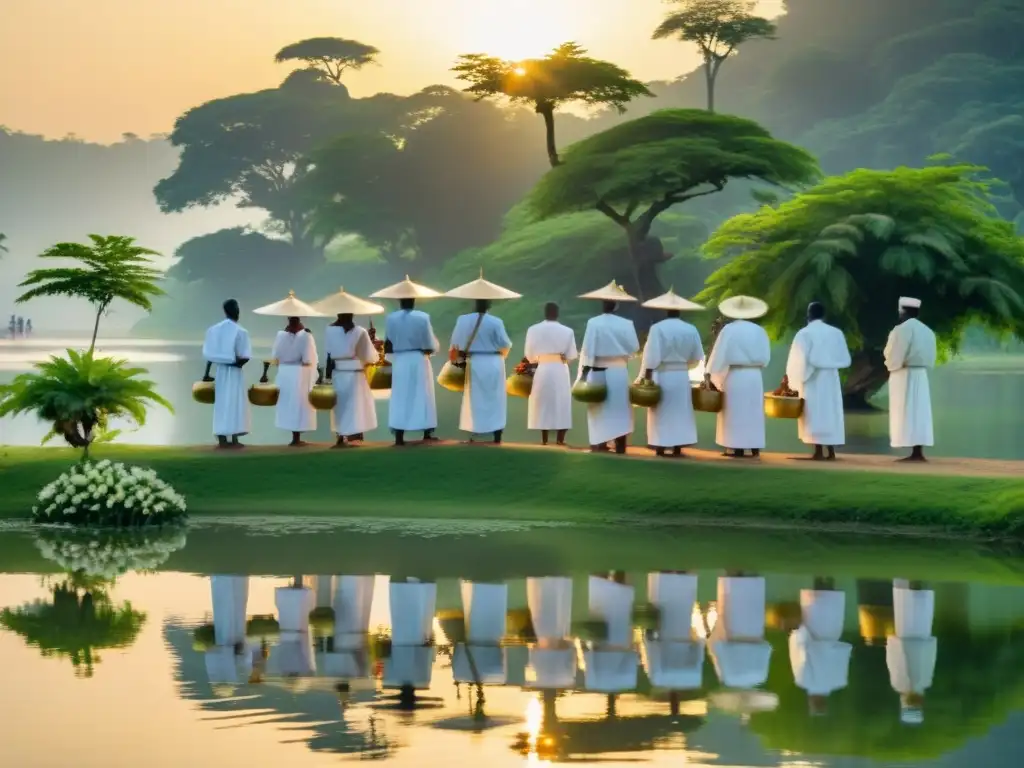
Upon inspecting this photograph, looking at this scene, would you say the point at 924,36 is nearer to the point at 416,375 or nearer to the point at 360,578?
the point at 416,375

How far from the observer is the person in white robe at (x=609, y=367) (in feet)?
66.3

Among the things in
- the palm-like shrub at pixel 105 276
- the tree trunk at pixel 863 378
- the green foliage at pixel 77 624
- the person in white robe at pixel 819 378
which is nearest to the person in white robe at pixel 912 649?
the green foliage at pixel 77 624

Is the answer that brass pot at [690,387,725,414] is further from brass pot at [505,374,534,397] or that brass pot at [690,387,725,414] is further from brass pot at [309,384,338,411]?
brass pot at [309,384,338,411]

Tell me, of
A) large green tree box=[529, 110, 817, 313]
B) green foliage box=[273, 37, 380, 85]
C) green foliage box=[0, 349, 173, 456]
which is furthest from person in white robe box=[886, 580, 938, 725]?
green foliage box=[273, 37, 380, 85]

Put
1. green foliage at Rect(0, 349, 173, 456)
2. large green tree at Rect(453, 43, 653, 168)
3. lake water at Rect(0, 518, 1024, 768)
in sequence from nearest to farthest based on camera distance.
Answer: lake water at Rect(0, 518, 1024, 768) < green foliage at Rect(0, 349, 173, 456) < large green tree at Rect(453, 43, 653, 168)

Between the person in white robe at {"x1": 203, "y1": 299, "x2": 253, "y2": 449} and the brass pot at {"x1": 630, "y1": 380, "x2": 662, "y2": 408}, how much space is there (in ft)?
14.8

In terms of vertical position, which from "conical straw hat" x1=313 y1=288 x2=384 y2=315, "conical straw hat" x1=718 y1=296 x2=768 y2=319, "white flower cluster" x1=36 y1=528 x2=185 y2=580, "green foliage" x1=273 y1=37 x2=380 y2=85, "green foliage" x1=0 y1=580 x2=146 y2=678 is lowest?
"green foliage" x1=0 y1=580 x2=146 y2=678

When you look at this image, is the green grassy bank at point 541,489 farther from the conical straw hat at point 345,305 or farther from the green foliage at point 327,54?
the green foliage at point 327,54

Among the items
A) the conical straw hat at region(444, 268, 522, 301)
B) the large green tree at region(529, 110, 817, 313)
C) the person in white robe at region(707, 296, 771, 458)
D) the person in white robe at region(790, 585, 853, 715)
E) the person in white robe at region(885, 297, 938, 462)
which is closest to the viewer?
the person in white robe at region(790, 585, 853, 715)

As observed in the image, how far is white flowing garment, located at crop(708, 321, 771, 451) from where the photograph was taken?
789 inches

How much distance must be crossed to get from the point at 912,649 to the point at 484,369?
10.0 m

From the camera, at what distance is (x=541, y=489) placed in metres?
19.2

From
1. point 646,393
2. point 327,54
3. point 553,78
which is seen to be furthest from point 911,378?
point 327,54

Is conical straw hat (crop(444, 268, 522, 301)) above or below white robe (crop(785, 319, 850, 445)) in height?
above
